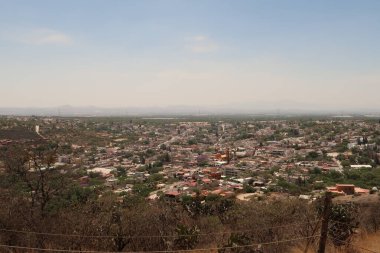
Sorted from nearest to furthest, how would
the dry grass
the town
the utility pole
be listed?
the utility pole → the dry grass → the town

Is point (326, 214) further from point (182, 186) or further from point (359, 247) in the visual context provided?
point (182, 186)

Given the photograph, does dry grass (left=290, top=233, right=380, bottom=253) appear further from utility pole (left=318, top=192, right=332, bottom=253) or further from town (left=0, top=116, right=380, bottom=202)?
town (left=0, top=116, right=380, bottom=202)

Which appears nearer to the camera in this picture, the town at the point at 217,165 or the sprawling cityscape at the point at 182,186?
the sprawling cityscape at the point at 182,186

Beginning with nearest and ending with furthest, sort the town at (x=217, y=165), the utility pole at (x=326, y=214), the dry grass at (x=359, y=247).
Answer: the utility pole at (x=326, y=214) → the dry grass at (x=359, y=247) → the town at (x=217, y=165)

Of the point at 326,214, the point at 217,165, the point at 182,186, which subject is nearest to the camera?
the point at 326,214

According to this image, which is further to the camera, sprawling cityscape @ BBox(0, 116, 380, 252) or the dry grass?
sprawling cityscape @ BBox(0, 116, 380, 252)

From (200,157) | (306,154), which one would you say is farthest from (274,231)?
(306,154)

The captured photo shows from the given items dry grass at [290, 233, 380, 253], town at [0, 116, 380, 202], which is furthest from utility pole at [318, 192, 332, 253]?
town at [0, 116, 380, 202]

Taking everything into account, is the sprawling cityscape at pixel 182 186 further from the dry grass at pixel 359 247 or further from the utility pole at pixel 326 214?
the utility pole at pixel 326 214

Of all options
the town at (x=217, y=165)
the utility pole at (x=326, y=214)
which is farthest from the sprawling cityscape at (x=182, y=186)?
the utility pole at (x=326, y=214)

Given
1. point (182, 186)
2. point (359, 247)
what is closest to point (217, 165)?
point (182, 186)

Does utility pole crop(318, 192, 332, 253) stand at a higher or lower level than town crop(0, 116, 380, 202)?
higher
